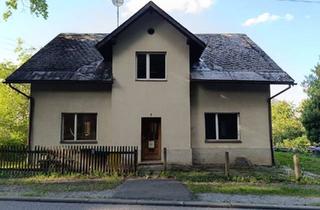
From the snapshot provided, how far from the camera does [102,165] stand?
1417 centimetres

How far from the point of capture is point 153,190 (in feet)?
34.9

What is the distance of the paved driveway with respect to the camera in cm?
973

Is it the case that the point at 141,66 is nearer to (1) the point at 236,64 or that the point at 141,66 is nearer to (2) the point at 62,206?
(1) the point at 236,64

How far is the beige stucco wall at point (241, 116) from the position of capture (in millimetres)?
17578

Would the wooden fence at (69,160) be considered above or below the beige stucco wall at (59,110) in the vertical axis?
below

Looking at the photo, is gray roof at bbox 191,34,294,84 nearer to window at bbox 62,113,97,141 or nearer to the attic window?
the attic window

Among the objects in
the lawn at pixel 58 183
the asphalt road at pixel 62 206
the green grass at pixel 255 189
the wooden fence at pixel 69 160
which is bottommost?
the asphalt road at pixel 62 206

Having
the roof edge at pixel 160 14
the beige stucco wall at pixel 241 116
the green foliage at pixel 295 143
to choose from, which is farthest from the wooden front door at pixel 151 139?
the green foliage at pixel 295 143

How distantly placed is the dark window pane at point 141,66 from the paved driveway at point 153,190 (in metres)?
6.36

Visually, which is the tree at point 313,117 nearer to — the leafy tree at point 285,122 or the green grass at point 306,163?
the green grass at point 306,163

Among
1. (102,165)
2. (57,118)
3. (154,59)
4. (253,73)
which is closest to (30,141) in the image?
(57,118)

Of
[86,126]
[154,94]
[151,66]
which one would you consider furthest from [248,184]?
[86,126]

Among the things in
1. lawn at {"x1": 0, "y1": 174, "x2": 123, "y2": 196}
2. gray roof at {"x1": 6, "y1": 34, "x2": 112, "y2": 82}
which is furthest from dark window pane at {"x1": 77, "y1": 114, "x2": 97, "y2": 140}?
lawn at {"x1": 0, "y1": 174, "x2": 123, "y2": 196}

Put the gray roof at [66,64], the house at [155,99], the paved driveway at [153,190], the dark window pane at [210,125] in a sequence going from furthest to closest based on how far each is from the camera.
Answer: the dark window pane at [210,125], the gray roof at [66,64], the house at [155,99], the paved driveway at [153,190]
